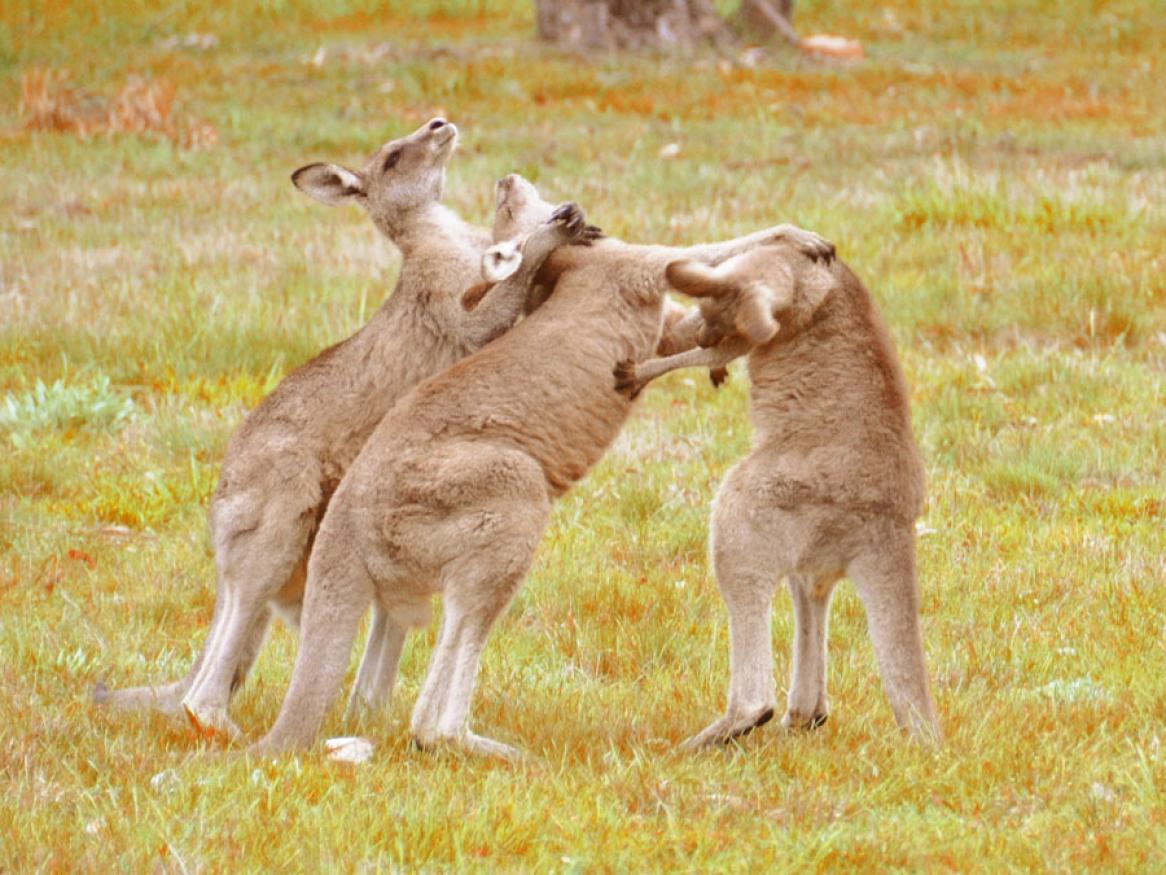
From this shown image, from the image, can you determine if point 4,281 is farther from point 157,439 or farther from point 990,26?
point 990,26

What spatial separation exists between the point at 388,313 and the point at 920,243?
19.7ft

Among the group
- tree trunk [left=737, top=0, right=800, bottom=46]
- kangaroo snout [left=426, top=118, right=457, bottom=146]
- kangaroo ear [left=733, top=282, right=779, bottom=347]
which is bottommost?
tree trunk [left=737, top=0, right=800, bottom=46]

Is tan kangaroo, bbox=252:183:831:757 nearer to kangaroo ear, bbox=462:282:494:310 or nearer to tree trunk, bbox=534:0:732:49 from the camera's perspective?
kangaroo ear, bbox=462:282:494:310

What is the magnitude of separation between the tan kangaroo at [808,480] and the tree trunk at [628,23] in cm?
1733

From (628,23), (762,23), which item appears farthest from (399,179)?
(762,23)

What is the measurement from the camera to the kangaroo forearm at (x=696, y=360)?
208 inches

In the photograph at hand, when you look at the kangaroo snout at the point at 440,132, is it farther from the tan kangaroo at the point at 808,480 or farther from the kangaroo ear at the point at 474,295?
the tan kangaroo at the point at 808,480

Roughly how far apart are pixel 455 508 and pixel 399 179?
209cm

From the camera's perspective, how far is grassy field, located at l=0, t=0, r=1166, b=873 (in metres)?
4.32

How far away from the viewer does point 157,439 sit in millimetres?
8484

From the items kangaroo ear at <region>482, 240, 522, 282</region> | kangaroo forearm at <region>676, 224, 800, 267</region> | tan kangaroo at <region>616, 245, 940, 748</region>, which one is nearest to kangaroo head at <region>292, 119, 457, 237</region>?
kangaroo ear at <region>482, 240, 522, 282</region>

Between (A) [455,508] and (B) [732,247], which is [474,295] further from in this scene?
(A) [455,508]

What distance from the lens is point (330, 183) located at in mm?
6492

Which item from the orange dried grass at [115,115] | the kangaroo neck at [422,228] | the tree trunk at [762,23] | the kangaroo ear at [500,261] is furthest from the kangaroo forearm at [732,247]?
the tree trunk at [762,23]
